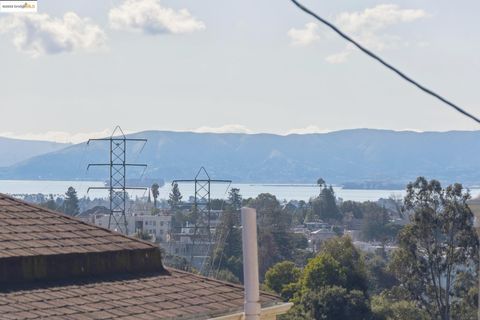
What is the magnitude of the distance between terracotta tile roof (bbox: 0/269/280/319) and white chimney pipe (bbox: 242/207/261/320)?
3.29 metres

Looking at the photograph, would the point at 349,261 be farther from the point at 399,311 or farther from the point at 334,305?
the point at 334,305

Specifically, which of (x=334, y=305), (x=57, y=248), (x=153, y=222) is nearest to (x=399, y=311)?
(x=334, y=305)

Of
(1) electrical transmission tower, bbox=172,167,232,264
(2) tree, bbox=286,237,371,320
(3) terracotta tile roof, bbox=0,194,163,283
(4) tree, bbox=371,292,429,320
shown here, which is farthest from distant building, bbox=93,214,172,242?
(3) terracotta tile roof, bbox=0,194,163,283

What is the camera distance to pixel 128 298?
15547 millimetres

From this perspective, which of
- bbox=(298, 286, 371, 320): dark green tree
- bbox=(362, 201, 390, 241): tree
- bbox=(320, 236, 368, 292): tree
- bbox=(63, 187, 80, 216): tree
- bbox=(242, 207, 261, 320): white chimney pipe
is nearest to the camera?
bbox=(242, 207, 261, 320): white chimney pipe

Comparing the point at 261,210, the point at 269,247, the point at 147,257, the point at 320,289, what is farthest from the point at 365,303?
the point at 261,210

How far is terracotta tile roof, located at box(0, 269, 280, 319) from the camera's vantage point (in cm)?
1429

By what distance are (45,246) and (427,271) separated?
50.2 metres

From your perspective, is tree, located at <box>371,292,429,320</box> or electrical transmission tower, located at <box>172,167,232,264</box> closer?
tree, located at <box>371,292,429,320</box>

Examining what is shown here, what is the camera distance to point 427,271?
6469 centimetres

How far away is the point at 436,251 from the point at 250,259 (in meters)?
54.1

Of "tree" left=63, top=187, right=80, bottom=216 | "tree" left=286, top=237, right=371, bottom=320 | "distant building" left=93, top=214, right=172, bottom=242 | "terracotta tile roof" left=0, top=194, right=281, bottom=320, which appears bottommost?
"tree" left=286, top=237, right=371, bottom=320

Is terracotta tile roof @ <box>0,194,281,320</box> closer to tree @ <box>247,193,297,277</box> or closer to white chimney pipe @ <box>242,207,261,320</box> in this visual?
white chimney pipe @ <box>242,207,261,320</box>

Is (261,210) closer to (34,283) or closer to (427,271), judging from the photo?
(427,271)
